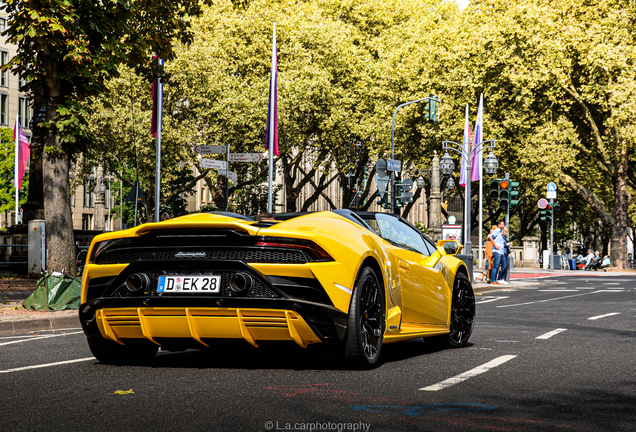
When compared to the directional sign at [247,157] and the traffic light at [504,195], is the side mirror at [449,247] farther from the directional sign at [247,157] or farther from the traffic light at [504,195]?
the traffic light at [504,195]

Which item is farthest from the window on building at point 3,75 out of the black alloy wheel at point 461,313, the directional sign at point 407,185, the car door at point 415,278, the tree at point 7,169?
the car door at point 415,278

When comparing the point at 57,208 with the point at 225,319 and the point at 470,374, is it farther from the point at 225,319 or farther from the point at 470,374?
the point at 470,374

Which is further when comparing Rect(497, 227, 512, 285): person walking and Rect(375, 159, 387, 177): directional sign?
Rect(375, 159, 387, 177): directional sign

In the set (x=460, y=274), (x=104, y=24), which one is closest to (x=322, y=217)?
(x=460, y=274)

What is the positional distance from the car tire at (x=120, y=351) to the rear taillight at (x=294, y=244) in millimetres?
1306

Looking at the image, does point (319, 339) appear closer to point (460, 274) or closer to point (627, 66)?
point (460, 274)

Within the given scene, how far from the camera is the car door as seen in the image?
23.6ft

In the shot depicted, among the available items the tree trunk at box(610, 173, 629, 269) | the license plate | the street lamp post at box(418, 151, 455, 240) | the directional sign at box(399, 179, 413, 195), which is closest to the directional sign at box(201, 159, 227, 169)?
the license plate

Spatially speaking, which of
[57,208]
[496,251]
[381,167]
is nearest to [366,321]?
[57,208]

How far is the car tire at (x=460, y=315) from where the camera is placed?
8.23 m

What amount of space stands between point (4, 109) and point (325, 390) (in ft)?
226

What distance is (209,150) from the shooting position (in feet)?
66.8

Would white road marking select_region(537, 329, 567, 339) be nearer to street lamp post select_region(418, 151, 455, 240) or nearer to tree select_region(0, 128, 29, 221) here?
street lamp post select_region(418, 151, 455, 240)

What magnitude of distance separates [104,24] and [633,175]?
3772cm
